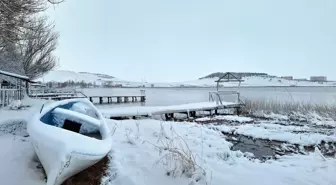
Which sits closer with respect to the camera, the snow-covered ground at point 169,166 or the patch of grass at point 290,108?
the snow-covered ground at point 169,166

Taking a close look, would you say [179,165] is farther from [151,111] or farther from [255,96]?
[255,96]

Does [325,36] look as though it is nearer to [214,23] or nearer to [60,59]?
[214,23]

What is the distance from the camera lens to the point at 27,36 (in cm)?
835

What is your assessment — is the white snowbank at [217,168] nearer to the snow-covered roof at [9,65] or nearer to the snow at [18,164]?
the snow at [18,164]

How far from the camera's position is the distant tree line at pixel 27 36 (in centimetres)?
542

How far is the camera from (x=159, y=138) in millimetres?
4969

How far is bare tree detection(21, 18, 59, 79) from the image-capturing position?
18.3 m

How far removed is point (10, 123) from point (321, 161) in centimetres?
618

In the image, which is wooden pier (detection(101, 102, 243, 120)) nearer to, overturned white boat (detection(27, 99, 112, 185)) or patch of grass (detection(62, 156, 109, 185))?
patch of grass (detection(62, 156, 109, 185))

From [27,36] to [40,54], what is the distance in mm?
13925

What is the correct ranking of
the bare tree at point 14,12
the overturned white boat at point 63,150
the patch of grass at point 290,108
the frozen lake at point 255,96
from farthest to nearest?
the frozen lake at point 255,96 → the patch of grass at point 290,108 → the bare tree at point 14,12 → the overturned white boat at point 63,150

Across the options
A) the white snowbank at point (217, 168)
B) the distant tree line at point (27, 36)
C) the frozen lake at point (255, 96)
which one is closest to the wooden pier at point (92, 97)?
the frozen lake at point (255, 96)

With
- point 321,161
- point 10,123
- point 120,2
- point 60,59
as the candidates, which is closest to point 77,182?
point 10,123

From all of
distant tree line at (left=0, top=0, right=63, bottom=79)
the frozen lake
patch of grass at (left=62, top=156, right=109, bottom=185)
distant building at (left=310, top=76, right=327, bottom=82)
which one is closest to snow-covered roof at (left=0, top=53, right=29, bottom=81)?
distant tree line at (left=0, top=0, right=63, bottom=79)
